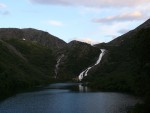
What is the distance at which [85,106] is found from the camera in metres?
108

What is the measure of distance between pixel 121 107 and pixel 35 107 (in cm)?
2622

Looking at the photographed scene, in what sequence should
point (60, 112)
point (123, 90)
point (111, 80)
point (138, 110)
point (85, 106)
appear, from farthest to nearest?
point (111, 80)
point (123, 90)
point (85, 106)
point (60, 112)
point (138, 110)

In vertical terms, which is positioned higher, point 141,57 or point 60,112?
point 141,57

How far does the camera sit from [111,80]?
191250 mm

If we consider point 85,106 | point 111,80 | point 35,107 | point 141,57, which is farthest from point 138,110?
point 111,80

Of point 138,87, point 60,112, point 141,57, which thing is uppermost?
point 141,57

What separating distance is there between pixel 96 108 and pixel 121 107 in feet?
23.6

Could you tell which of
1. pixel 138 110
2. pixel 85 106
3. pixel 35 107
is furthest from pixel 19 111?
pixel 138 110

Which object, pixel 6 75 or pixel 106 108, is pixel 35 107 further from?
pixel 6 75

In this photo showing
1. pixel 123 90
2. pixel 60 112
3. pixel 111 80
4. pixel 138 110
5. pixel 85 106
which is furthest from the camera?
pixel 111 80

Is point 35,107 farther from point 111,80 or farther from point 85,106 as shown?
point 111,80

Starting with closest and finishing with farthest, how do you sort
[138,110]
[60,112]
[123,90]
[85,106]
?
[138,110] → [60,112] → [85,106] → [123,90]

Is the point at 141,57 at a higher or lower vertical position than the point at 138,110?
higher

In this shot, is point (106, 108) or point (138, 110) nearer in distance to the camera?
point (138, 110)
